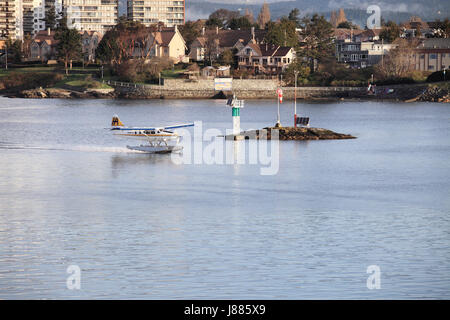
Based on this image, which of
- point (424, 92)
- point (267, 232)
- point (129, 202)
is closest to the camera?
point (267, 232)

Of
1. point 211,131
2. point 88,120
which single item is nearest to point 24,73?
point 88,120

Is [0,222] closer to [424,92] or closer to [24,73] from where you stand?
[424,92]

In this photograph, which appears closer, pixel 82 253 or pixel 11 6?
pixel 82 253

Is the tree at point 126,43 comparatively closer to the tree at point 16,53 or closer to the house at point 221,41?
the house at point 221,41

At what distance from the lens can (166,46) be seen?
121250 millimetres

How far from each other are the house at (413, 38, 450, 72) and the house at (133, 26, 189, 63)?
121 feet

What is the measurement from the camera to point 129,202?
28.8 meters

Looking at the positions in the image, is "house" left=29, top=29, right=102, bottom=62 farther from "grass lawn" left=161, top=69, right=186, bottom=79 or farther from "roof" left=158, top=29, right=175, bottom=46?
"grass lawn" left=161, top=69, right=186, bottom=79

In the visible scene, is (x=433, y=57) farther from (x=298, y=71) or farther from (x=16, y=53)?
(x=16, y=53)

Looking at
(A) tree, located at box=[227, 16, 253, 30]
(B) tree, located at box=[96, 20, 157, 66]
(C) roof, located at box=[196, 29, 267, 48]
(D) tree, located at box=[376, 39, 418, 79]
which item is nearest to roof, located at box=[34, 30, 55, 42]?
(B) tree, located at box=[96, 20, 157, 66]

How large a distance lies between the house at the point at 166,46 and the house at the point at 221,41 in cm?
214

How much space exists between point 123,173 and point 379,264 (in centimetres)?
1874

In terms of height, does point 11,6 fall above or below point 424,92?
above

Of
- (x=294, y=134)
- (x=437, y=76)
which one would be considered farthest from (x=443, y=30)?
(x=294, y=134)
